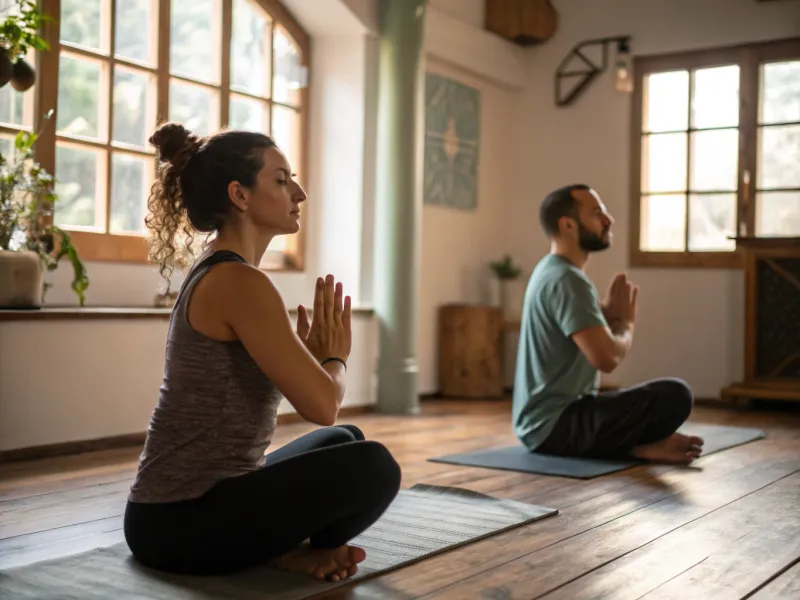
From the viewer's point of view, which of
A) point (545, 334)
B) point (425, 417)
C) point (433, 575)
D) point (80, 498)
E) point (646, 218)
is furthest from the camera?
point (646, 218)

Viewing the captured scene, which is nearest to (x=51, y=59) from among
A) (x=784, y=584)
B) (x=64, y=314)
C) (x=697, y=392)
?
(x=64, y=314)

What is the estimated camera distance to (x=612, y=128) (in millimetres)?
6602

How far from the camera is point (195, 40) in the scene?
5.06m

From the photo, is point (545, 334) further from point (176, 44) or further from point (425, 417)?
point (176, 44)

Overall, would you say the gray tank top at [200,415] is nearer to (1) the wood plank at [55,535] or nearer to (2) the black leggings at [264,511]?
(2) the black leggings at [264,511]

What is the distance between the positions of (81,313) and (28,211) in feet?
1.45

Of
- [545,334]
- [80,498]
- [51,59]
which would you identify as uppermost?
[51,59]

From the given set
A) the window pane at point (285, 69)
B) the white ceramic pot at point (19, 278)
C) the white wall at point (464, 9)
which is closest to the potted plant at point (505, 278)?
the white wall at point (464, 9)

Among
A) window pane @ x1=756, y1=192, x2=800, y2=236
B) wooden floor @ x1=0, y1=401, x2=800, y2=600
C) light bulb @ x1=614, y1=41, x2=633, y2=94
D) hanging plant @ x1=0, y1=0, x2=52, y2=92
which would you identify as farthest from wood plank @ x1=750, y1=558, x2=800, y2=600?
light bulb @ x1=614, y1=41, x2=633, y2=94

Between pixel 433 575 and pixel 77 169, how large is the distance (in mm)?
2898

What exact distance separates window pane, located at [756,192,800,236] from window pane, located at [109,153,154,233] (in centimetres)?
353

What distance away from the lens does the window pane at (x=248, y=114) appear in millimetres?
5316

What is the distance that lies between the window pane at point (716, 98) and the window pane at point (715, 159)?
0.07m

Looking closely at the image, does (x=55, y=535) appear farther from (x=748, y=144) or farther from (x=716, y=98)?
(x=716, y=98)
